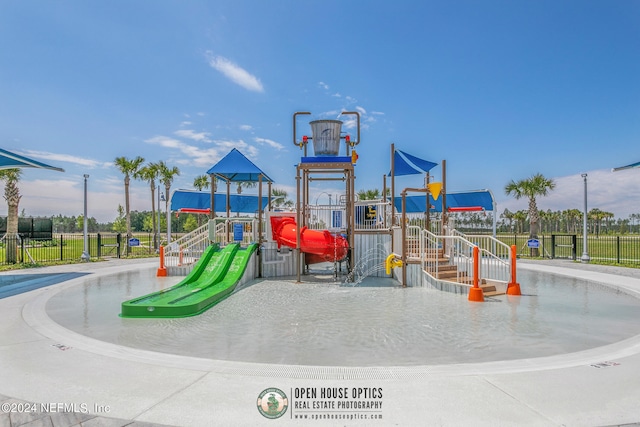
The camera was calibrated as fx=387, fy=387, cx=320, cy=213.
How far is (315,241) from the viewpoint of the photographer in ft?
42.4

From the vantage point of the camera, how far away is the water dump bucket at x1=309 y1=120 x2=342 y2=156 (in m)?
12.9

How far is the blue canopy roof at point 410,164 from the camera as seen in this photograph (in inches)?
598

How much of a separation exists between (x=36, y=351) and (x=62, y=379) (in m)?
1.48

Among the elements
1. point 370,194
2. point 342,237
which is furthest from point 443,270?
point 370,194

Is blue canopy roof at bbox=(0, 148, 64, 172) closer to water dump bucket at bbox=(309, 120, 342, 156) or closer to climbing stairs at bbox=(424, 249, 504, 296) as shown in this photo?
water dump bucket at bbox=(309, 120, 342, 156)

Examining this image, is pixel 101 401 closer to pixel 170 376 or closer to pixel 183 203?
pixel 170 376

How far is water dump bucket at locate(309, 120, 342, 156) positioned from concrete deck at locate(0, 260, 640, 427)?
898cm

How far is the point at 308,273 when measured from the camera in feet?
49.1

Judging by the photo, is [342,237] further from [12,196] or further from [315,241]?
[12,196]

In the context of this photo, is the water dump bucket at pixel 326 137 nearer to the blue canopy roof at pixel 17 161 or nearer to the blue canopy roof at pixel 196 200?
the blue canopy roof at pixel 17 161

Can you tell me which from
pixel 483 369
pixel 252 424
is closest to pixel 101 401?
pixel 252 424

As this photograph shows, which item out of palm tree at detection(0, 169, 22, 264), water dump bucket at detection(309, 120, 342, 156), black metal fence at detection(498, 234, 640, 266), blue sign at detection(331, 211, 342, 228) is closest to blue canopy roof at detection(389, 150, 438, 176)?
blue sign at detection(331, 211, 342, 228)

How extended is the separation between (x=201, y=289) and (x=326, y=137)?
6298 millimetres

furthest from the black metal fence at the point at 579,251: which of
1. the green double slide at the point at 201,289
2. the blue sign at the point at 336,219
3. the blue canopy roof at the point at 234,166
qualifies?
the green double slide at the point at 201,289
